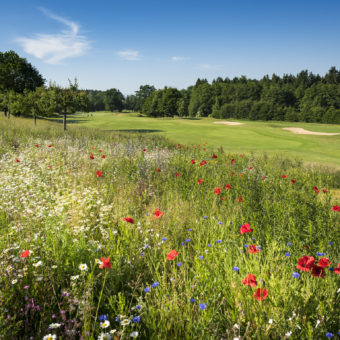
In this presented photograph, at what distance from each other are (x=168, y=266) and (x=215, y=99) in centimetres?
7691

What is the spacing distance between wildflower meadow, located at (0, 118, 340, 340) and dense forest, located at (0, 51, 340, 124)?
2331 centimetres

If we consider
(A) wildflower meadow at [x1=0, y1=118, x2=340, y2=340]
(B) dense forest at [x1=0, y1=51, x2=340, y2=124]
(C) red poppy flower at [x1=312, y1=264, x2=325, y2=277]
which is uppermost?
(B) dense forest at [x1=0, y1=51, x2=340, y2=124]

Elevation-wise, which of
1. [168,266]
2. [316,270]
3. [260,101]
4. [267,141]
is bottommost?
[168,266]

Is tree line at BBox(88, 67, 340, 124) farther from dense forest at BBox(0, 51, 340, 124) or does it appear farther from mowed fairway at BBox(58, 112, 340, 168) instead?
mowed fairway at BBox(58, 112, 340, 168)

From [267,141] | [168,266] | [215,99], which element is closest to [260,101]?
[215,99]

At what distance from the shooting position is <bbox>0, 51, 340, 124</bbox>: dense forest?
26638mm

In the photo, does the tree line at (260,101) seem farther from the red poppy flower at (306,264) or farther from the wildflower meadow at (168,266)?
the red poppy flower at (306,264)

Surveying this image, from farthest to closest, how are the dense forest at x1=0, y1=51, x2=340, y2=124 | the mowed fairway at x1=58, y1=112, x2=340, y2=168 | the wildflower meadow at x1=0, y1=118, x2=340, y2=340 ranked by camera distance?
the dense forest at x1=0, y1=51, x2=340, y2=124, the mowed fairway at x1=58, y1=112, x2=340, y2=168, the wildflower meadow at x1=0, y1=118, x2=340, y2=340

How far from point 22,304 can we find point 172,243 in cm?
194

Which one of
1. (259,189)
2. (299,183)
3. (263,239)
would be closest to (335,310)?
(263,239)

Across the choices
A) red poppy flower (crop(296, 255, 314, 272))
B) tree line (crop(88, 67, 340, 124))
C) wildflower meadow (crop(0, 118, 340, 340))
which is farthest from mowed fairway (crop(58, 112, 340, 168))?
tree line (crop(88, 67, 340, 124))

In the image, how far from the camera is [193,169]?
808 cm

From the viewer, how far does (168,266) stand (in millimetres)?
3299

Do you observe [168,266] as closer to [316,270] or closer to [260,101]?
[316,270]
